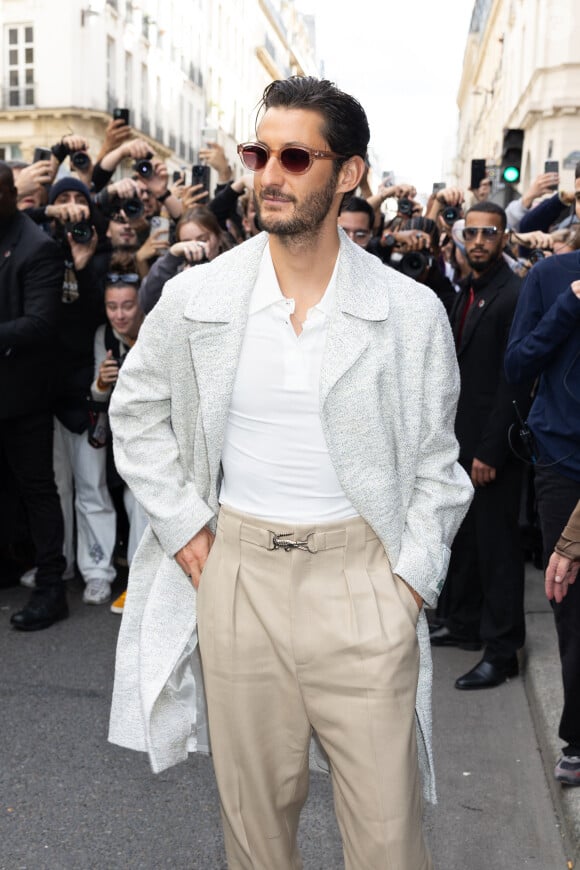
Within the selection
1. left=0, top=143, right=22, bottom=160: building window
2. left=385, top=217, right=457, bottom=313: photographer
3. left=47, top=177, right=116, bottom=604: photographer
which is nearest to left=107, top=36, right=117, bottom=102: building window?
left=0, top=143, right=22, bottom=160: building window

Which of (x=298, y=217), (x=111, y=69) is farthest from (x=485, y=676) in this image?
(x=111, y=69)

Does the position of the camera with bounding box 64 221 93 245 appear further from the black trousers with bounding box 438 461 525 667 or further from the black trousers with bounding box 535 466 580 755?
the black trousers with bounding box 535 466 580 755

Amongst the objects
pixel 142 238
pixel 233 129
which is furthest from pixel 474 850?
pixel 233 129

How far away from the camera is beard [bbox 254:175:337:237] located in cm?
238

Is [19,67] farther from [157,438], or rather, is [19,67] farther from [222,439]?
[222,439]

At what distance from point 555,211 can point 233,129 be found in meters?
60.1

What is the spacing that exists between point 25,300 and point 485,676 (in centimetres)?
298

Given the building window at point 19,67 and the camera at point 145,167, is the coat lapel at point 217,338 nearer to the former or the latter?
the camera at point 145,167

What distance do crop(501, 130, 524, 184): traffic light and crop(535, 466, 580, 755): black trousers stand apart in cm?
524

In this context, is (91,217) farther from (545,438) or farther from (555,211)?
(545,438)

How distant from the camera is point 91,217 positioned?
652 centimetres

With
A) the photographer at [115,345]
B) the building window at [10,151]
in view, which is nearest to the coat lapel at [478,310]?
the photographer at [115,345]

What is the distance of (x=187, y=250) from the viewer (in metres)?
5.87

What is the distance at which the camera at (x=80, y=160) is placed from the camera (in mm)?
7723
